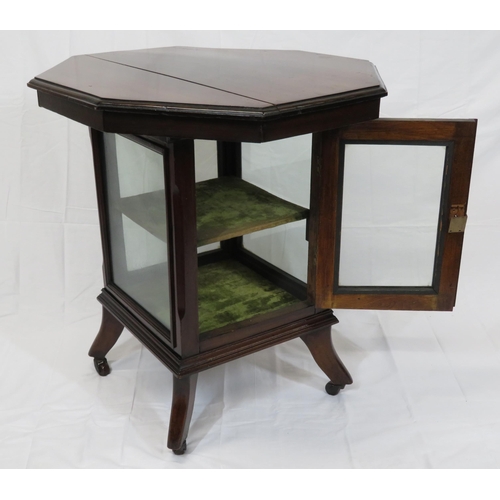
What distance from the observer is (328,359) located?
5.78ft

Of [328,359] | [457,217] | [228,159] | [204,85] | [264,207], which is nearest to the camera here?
[204,85]

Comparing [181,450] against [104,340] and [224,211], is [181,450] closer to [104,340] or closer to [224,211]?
[104,340]

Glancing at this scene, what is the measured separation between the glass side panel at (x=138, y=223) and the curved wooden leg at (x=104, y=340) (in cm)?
13

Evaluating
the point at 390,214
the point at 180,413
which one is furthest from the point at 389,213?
the point at 180,413

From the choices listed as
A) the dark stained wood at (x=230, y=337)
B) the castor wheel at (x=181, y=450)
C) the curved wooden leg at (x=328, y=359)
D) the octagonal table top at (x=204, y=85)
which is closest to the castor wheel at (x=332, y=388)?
the curved wooden leg at (x=328, y=359)

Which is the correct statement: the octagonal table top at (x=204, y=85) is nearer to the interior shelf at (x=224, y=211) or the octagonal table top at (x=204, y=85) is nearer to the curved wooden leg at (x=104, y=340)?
the interior shelf at (x=224, y=211)

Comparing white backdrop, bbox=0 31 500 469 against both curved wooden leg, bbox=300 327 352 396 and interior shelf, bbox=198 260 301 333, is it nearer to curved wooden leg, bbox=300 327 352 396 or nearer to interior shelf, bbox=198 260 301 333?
curved wooden leg, bbox=300 327 352 396

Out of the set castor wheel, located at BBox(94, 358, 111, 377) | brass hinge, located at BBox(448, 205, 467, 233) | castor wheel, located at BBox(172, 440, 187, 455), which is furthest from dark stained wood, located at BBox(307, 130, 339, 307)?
castor wheel, located at BBox(94, 358, 111, 377)

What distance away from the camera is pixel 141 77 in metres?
1.42

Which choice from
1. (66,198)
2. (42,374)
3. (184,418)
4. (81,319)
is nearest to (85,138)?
(66,198)

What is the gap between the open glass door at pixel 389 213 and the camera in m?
1.49

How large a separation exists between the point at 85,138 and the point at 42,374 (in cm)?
67

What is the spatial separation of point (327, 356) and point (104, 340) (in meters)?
0.55

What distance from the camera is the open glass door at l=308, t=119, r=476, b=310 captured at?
149 centimetres
